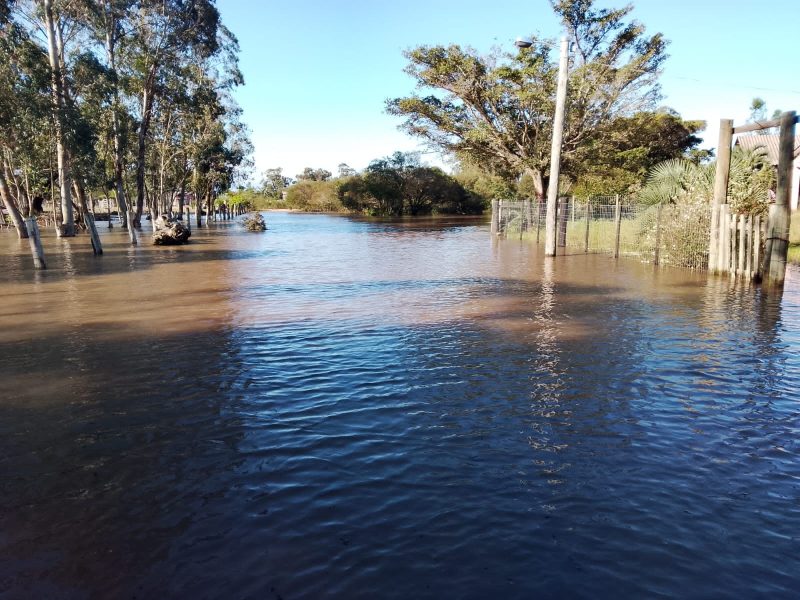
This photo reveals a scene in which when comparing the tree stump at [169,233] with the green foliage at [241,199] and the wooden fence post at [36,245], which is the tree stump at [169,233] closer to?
the wooden fence post at [36,245]

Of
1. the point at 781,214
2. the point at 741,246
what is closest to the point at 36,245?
the point at 741,246

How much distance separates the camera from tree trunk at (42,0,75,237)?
86.4ft

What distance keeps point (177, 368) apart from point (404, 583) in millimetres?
5164

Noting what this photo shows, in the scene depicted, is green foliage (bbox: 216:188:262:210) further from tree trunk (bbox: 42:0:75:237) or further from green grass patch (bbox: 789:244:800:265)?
green grass patch (bbox: 789:244:800:265)

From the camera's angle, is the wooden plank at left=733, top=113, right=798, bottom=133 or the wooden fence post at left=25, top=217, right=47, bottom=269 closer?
the wooden plank at left=733, top=113, right=798, bottom=133

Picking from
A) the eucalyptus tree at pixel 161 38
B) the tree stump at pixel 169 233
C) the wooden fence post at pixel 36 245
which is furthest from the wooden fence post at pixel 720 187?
the eucalyptus tree at pixel 161 38

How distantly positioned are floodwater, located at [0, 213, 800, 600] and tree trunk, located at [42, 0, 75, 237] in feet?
63.0

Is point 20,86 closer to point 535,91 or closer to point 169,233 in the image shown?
point 169,233

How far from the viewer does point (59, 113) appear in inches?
1024

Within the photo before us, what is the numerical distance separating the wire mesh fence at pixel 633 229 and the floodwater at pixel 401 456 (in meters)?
6.65

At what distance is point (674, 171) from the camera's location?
20516 millimetres

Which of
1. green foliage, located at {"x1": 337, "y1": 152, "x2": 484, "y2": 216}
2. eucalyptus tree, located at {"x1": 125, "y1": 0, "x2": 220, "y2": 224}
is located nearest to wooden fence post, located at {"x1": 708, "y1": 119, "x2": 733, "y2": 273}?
eucalyptus tree, located at {"x1": 125, "y1": 0, "x2": 220, "y2": 224}

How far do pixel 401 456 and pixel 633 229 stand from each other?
61.5 ft

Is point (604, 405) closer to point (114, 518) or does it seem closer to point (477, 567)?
point (477, 567)
